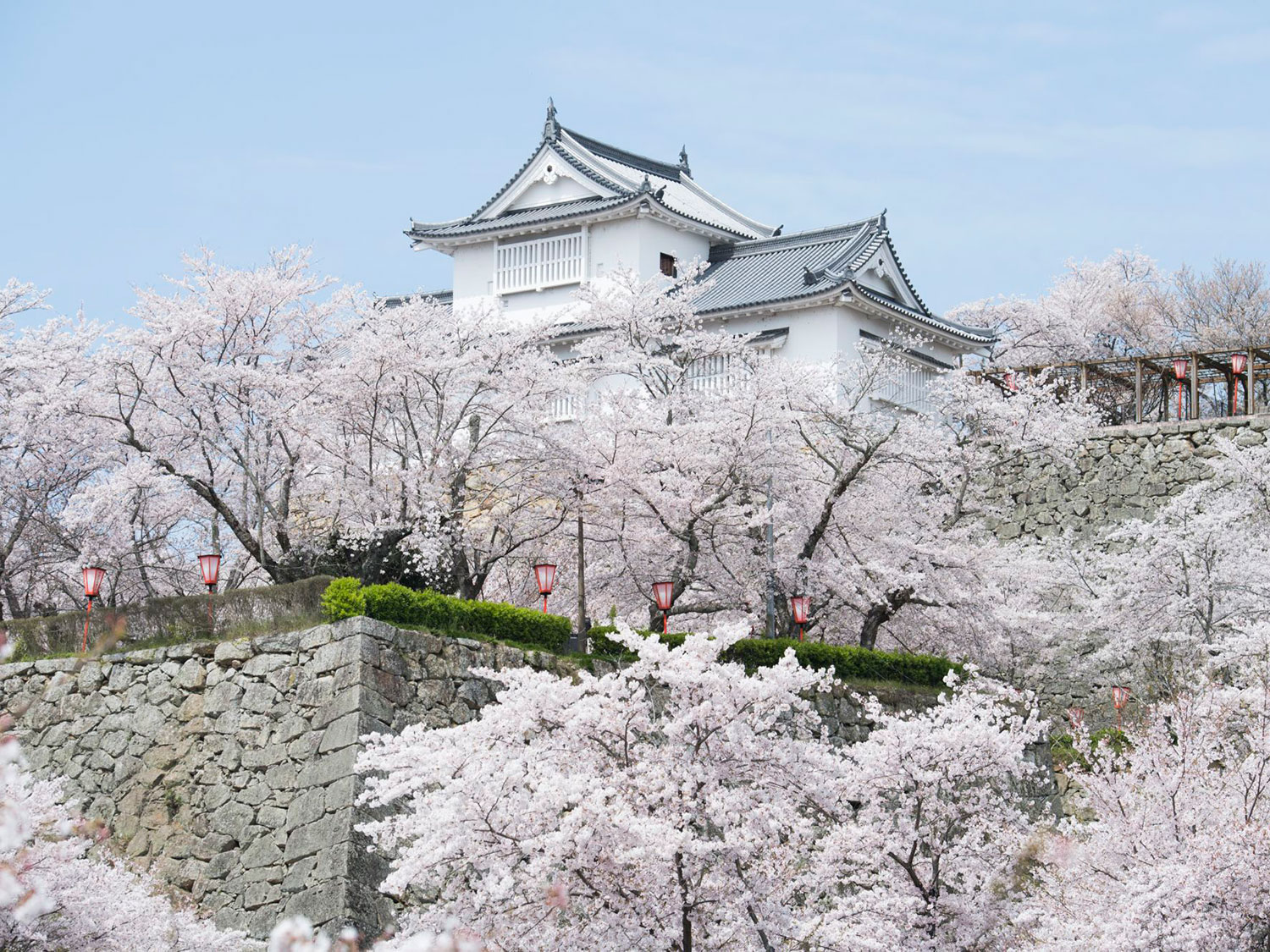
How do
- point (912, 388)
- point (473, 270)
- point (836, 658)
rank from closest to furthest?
point (836, 658) → point (912, 388) → point (473, 270)

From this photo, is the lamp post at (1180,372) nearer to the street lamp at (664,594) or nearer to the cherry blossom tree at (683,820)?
the street lamp at (664,594)

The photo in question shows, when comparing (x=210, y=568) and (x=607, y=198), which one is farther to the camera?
(x=607, y=198)

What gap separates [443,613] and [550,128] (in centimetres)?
1730

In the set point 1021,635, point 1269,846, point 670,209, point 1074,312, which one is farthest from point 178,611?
point 1074,312

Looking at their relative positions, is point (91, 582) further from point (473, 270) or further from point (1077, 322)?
point (1077, 322)

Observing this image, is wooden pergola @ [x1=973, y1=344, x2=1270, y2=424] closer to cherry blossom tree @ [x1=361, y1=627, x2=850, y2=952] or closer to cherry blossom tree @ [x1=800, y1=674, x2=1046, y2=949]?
cherry blossom tree @ [x1=800, y1=674, x2=1046, y2=949]

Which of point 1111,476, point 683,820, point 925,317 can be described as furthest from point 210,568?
point 925,317

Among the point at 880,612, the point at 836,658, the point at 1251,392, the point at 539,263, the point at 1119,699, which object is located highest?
the point at 539,263

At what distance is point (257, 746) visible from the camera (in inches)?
592

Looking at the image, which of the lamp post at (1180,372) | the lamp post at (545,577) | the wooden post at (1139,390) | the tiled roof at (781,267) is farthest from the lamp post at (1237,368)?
the lamp post at (545,577)

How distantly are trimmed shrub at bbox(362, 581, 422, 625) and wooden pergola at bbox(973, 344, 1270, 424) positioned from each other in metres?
13.2

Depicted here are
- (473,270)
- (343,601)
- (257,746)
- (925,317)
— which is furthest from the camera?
(473,270)

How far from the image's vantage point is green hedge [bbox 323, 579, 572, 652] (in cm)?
1495

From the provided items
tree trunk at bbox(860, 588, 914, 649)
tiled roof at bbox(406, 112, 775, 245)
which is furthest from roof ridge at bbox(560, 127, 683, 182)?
Answer: tree trunk at bbox(860, 588, 914, 649)
